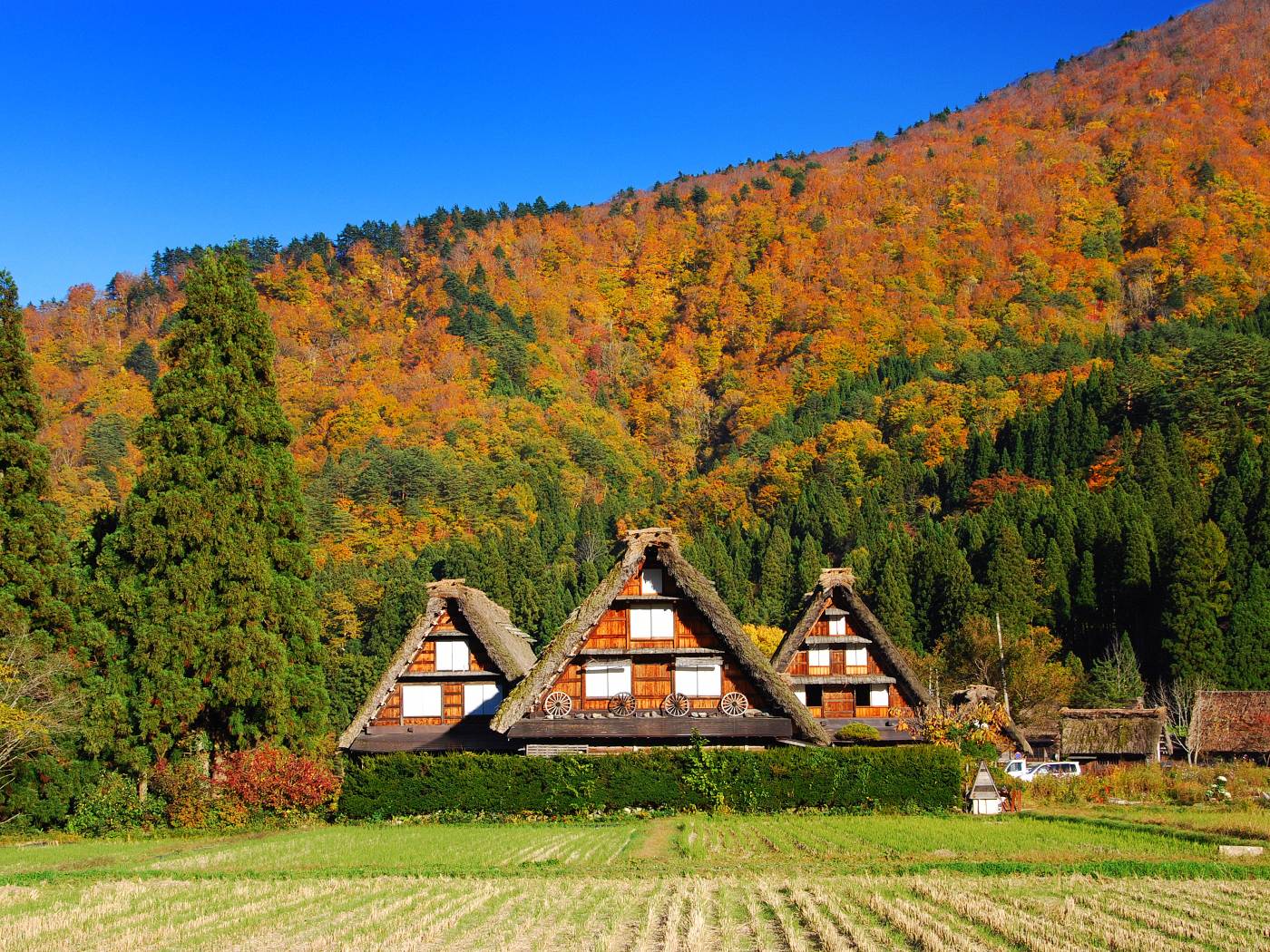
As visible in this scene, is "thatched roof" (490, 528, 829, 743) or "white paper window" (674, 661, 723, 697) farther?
"white paper window" (674, 661, 723, 697)

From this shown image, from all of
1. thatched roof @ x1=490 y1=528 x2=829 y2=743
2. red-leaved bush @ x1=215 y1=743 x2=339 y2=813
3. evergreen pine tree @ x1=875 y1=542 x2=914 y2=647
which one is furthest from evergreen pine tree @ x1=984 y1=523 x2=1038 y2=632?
red-leaved bush @ x1=215 y1=743 x2=339 y2=813

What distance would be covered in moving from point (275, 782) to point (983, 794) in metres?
16.0

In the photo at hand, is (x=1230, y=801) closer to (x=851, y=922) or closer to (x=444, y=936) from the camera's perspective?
(x=851, y=922)

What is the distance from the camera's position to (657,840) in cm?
2344

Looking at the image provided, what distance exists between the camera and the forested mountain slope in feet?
262

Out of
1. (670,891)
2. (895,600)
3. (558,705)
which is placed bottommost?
(670,891)

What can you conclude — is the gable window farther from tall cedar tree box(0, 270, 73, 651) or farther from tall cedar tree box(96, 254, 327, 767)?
tall cedar tree box(0, 270, 73, 651)

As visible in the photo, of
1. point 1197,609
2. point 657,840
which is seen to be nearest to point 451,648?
point 657,840

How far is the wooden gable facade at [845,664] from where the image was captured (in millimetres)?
45969

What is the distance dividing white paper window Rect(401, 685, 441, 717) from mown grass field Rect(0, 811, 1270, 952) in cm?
1249

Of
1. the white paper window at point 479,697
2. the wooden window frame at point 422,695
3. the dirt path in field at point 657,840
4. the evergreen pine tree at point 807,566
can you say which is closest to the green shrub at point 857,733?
the white paper window at point 479,697

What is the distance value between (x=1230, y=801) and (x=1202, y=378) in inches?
3314

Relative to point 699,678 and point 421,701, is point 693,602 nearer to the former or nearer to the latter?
point 699,678

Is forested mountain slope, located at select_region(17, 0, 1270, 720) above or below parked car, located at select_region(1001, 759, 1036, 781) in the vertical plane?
above
